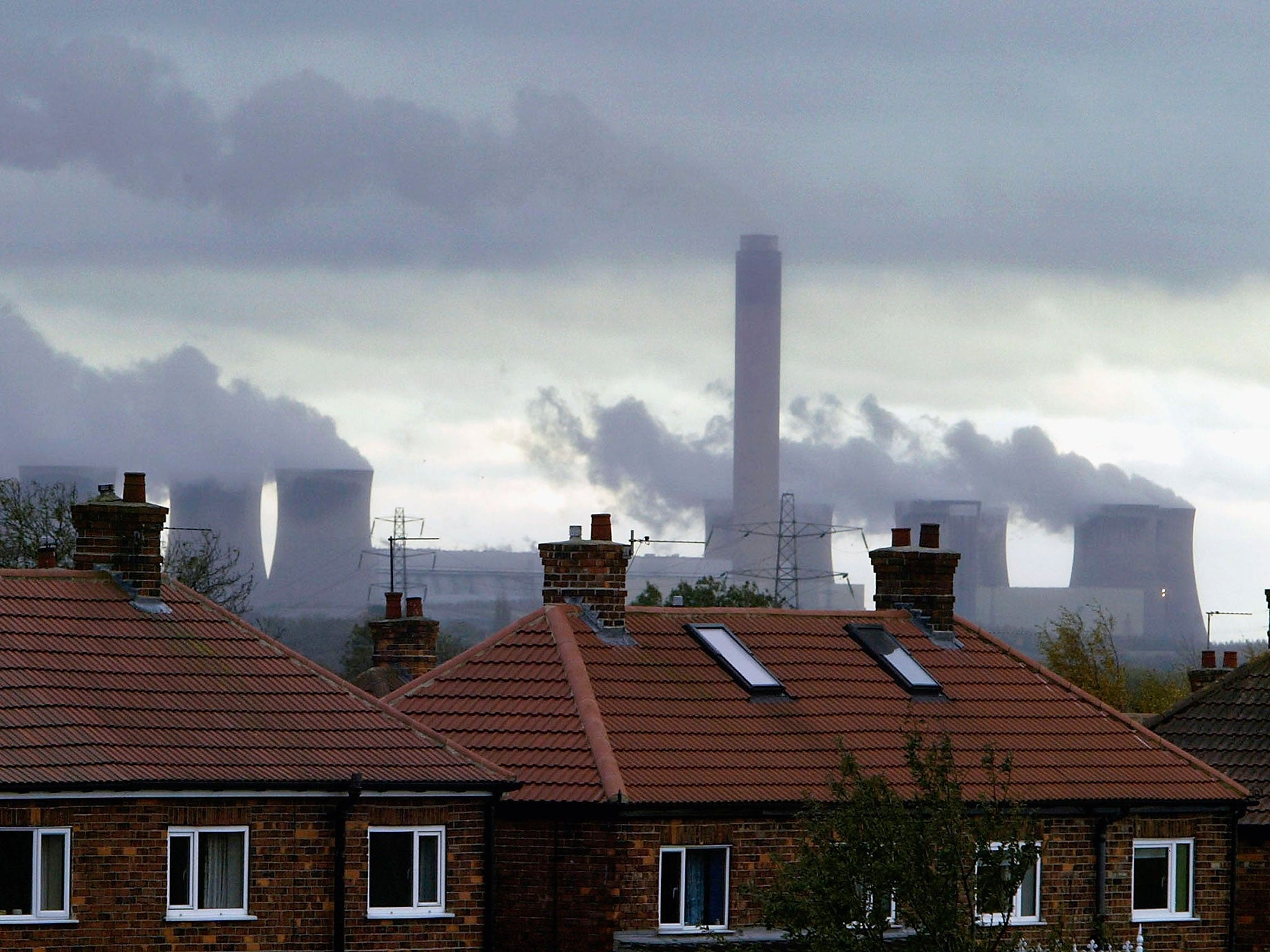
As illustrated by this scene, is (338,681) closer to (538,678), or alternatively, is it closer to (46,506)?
(538,678)

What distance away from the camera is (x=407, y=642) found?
1651 inches

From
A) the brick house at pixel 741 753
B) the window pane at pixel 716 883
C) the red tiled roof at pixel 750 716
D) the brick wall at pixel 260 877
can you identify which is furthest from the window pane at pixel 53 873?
the window pane at pixel 716 883

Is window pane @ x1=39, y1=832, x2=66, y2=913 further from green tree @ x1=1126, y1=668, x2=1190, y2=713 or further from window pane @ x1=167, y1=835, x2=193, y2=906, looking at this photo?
green tree @ x1=1126, y1=668, x2=1190, y2=713

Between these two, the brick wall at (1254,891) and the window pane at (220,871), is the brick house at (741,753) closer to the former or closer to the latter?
the brick wall at (1254,891)

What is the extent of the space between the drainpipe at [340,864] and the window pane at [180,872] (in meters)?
1.82

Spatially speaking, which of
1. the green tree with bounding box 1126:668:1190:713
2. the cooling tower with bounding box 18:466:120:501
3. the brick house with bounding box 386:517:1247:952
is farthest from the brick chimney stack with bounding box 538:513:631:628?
the cooling tower with bounding box 18:466:120:501

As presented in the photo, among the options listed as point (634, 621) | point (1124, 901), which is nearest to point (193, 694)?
point (634, 621)

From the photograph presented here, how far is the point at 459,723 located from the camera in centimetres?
3008

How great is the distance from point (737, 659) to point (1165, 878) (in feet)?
24.0

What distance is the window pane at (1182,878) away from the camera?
31766mm

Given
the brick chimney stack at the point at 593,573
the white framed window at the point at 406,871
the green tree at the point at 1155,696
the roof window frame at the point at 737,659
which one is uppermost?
the brick chimney stack at the point at 593,573

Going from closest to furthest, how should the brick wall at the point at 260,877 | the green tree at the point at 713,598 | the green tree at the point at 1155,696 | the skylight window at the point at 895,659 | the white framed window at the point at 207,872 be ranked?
1. the brick wall at the point at 260,877
2. the white framed window at the point at 207,872
3. the skylight window at the point at 895,659
4. the green tree at the point at 1155,696
5. the green tree at the point at 713,598

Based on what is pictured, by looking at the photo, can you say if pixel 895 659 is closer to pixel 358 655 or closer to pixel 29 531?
pixel 29 531

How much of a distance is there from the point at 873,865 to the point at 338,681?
31.7ft
